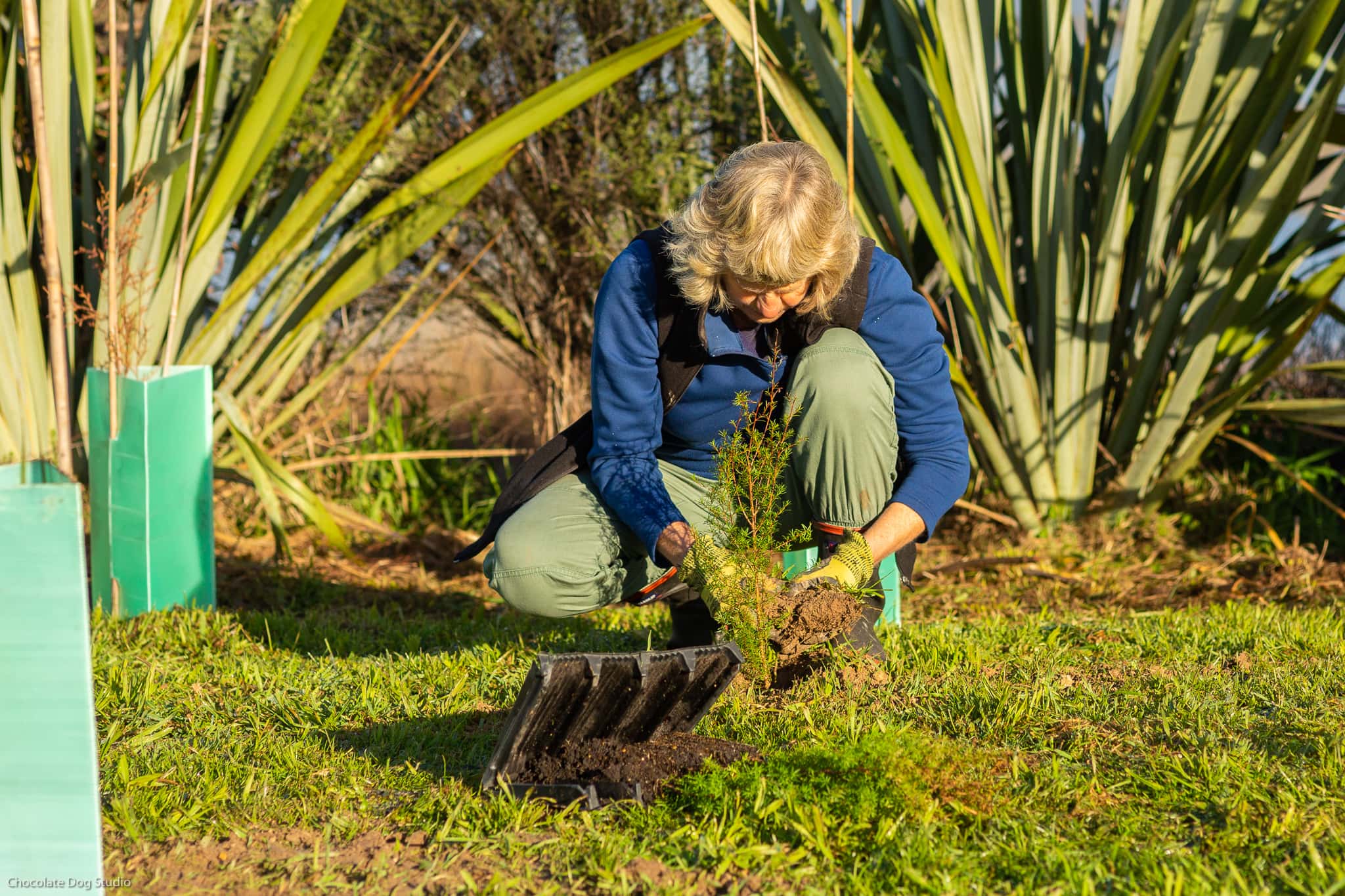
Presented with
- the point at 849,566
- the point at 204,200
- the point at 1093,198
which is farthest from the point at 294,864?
the point at 1093,198

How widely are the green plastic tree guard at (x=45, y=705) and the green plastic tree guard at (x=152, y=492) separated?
1.60 metres

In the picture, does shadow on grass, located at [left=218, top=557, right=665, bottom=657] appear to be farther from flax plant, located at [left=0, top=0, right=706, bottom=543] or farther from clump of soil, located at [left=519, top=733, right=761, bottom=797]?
clump of soil, located at [left=519, top=733, right=761, bottom=797]

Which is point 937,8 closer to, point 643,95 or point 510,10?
point 643,95

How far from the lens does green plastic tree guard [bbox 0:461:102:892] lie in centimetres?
122

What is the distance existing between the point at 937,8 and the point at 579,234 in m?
1.43

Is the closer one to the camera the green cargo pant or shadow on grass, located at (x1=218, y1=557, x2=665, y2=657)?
the green cargo pant

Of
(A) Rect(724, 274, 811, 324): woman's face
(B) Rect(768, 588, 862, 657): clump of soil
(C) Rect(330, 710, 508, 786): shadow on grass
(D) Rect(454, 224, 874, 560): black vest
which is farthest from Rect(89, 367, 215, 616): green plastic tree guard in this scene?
(B) Rect(768, 588, 862, 657): clump of soil

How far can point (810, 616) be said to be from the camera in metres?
1.88

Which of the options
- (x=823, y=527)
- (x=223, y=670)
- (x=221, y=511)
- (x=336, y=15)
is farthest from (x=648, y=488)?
(x=221, y=511)

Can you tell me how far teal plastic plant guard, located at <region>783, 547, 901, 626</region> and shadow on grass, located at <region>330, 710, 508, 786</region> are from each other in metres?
0.61

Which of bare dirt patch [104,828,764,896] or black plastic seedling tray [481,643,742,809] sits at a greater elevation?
black plastic seedling tray [481,643,742,809]

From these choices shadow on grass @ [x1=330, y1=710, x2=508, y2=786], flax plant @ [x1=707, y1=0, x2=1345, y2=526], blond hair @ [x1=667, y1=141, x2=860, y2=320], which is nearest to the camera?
shadow on grass @ [x1=330, y1=710, x2=508, y2=786]

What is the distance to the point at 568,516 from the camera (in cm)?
226

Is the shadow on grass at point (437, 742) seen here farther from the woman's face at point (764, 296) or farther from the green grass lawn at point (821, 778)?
the woman's face at point (764, 296)
